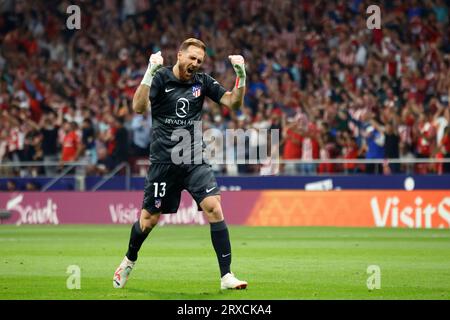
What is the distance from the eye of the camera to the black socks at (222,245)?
1176 cm

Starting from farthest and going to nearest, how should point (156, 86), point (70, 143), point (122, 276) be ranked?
point (70, 143), point (122, 276), point (156, 86)

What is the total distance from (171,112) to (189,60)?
2.10ft

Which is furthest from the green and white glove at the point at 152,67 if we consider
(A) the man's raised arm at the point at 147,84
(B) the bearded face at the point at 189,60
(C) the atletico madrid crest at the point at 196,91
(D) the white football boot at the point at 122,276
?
(D) the white football boot at the point at 122,276

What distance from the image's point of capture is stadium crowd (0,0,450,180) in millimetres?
26469

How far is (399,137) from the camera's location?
25484mm

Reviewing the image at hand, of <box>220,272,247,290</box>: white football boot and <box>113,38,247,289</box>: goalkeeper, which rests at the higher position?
<box>113,38,247,289</box>: goalkeeper

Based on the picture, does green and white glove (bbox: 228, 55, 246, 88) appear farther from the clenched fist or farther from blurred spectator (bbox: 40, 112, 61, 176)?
blurred spectator (bbox: 40, 112, 61, 176)

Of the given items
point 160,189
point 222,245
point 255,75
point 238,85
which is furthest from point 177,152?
point 255,75

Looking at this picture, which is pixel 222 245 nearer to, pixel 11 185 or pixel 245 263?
pixel 245 263

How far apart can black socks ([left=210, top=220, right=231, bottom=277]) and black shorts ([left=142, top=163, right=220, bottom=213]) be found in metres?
0.37

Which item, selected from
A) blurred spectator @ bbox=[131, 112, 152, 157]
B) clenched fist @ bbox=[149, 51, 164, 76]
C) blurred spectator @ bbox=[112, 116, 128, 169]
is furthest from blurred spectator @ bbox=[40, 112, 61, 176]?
clenched fist @ bbox=[149, 51, 164, 76]

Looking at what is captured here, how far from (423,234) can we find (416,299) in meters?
11.4

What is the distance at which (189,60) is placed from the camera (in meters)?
11.9

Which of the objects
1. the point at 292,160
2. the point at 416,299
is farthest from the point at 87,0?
the point at 416,299
